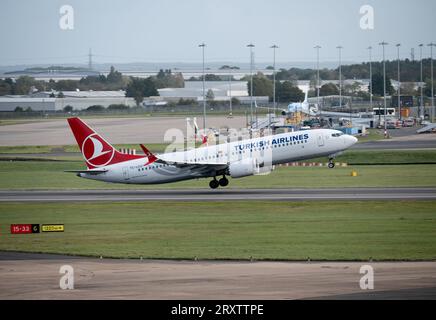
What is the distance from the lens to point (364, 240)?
42.1 meters

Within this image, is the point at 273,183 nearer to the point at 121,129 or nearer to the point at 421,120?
the point at 121,129

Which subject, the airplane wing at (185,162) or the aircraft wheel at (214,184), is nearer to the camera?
the airplane wing at (185,162)

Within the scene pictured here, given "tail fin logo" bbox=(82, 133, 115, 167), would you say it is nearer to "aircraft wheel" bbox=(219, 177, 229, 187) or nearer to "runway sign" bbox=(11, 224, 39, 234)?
"aircraft wheel" bbox=(219, 177, 229, 187)

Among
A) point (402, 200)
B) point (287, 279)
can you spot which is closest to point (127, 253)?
point (287, 279)

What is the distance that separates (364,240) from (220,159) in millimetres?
23739

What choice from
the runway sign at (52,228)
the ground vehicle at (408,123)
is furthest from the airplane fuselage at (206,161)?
the ground vehicle at (408,123)

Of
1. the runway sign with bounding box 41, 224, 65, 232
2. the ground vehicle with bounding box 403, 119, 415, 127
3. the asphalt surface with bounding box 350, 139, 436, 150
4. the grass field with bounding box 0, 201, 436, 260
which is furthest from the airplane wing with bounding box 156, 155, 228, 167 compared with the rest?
the ground vehicle with bounding box 403, 119, 415, 127

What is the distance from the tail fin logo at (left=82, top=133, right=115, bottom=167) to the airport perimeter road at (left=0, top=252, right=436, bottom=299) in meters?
25.4

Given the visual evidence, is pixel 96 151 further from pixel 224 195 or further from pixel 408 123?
pixel 408 123

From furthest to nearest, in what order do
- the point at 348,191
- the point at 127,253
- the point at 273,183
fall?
the point at 273,183 → the point at 348,191 → the point at 127,253

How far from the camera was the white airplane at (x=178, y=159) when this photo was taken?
6366cm

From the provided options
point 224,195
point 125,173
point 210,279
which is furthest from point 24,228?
point 210,279

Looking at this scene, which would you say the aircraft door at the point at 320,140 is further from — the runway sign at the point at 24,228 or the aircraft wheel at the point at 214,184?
the runway sign at the point at 24,228
